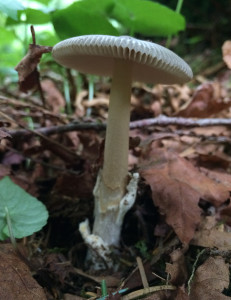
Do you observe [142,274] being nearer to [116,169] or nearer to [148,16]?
[116,169]

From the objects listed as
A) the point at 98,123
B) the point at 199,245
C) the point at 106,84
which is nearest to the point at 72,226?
the point at 98,123

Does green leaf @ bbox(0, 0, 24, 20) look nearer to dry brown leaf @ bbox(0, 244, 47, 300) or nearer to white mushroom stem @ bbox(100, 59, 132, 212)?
white mushroom stem @ bbox(100, 59, 132, 212)

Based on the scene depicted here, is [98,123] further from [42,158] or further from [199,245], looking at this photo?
[199,245]

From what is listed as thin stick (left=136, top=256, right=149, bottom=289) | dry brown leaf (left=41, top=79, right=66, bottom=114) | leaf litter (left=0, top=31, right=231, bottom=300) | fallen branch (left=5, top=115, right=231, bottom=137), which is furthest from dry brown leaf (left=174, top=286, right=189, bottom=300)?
dry brown leaf (left=41, top=79, right=66, bottom=114)

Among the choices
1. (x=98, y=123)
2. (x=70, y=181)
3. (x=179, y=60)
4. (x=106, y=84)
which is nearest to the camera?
(x=179, y=60)

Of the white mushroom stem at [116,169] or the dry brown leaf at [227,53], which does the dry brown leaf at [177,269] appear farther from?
the dry brown leaf at [227,53]

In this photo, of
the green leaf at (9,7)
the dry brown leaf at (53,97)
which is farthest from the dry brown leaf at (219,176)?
the dry brown leaf at (53,97)

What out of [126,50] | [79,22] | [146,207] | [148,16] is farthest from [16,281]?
[148,16]
